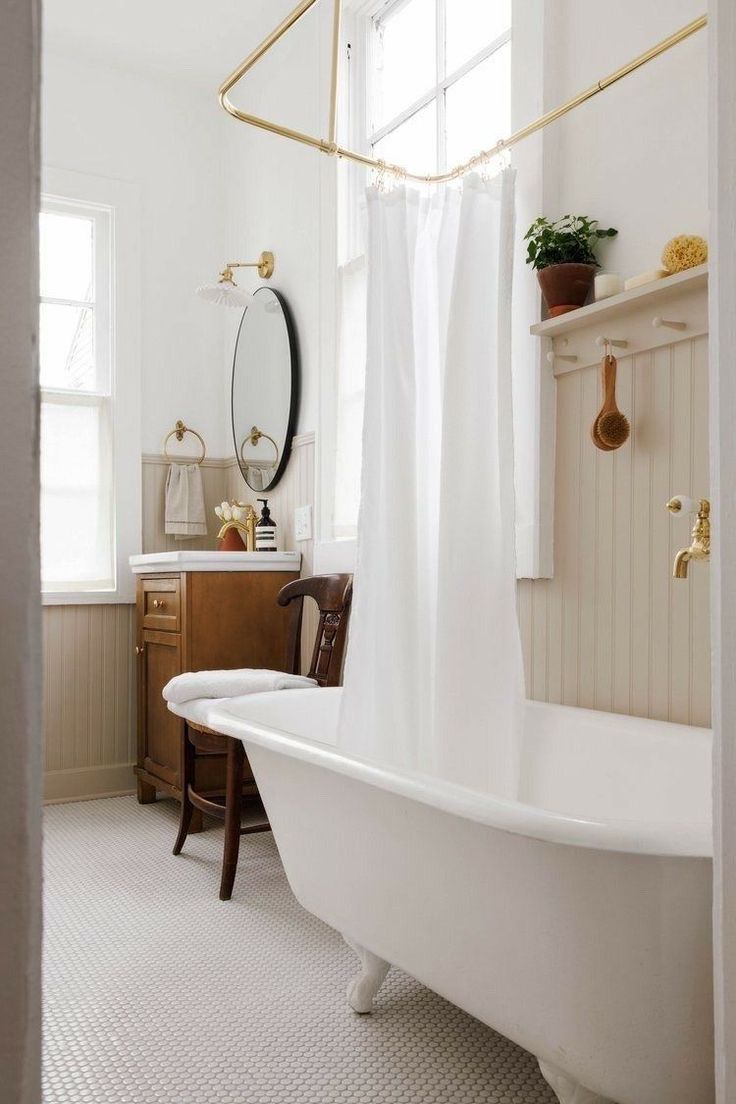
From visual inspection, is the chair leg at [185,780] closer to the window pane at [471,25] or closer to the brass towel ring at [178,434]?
the brass towel ring at [178,434]

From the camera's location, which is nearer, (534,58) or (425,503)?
(425,503)

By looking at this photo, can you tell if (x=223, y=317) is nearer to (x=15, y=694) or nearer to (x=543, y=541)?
(x=543, y=541)

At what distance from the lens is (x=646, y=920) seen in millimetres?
1156

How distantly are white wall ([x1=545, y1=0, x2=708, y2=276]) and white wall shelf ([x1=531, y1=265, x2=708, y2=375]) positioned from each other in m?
0.13

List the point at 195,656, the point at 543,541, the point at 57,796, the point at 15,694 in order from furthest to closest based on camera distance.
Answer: the point at 57,796
the point at 195,656
the point at 543,541
the point at 15,694

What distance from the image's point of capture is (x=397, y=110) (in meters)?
3.15

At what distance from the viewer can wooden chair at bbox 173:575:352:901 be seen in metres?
2.54

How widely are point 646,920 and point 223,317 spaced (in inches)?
140

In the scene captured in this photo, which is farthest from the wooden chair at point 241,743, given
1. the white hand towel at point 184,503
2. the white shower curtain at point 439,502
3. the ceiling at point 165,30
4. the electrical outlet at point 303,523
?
the ceiling at point 165,30

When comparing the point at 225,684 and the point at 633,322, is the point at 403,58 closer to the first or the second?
the point at 633,322

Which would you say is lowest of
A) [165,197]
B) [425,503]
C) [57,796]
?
[57,796]

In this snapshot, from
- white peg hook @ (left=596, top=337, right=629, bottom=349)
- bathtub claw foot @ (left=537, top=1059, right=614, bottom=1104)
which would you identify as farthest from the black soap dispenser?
bathtub claw foot @ (left=537, top=1059, right=614, bottom=1104)

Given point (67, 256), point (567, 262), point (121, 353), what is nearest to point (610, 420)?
point (567, 262)

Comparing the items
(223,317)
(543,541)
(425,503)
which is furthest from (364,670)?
(223,317)
